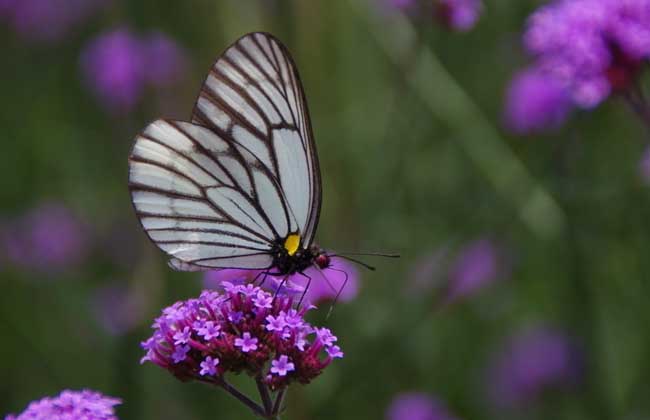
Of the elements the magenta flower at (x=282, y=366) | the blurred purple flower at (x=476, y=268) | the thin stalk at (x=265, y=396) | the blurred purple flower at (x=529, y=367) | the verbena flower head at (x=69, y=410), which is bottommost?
the blurred purple flower at (x=529, y=367)

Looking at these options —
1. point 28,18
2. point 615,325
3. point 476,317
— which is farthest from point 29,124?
point 615,325

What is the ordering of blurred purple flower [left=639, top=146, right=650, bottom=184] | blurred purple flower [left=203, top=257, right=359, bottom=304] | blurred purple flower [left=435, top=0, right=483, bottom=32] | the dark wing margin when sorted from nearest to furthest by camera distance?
1. the dark wing margin
2. blurred purple flower [left=203, top=257, right=359, bottom=304]
3. blurred purple flower [left=639, top=146, right=650, bottom=184]
4. blurred purple flower [left=435, top=0, right=483, bottom=32]

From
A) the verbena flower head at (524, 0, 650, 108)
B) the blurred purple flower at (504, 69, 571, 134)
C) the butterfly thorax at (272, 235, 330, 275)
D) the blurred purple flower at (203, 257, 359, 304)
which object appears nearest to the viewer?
the butterfly thorax at (272, 235, 330, 275)

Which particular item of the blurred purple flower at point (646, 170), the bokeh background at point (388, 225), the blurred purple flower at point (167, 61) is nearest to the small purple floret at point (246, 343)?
the bokeh background at point (388, 225)

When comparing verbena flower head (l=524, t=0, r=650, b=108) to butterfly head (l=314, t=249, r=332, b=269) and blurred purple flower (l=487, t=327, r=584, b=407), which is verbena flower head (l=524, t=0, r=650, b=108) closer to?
butterfly head (l=314, t=249, r=332, b=269)

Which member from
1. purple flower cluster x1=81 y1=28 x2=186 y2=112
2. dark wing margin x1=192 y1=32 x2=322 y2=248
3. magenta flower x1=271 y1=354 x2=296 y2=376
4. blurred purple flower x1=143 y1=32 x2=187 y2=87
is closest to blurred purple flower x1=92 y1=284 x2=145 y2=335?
purple flower cluster x1=81 y1=28 x2=186 y2=112

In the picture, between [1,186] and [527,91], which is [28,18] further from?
[527,91]

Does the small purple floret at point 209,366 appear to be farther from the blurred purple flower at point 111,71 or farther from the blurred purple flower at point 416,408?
the blurred purple flower at point 111,71
